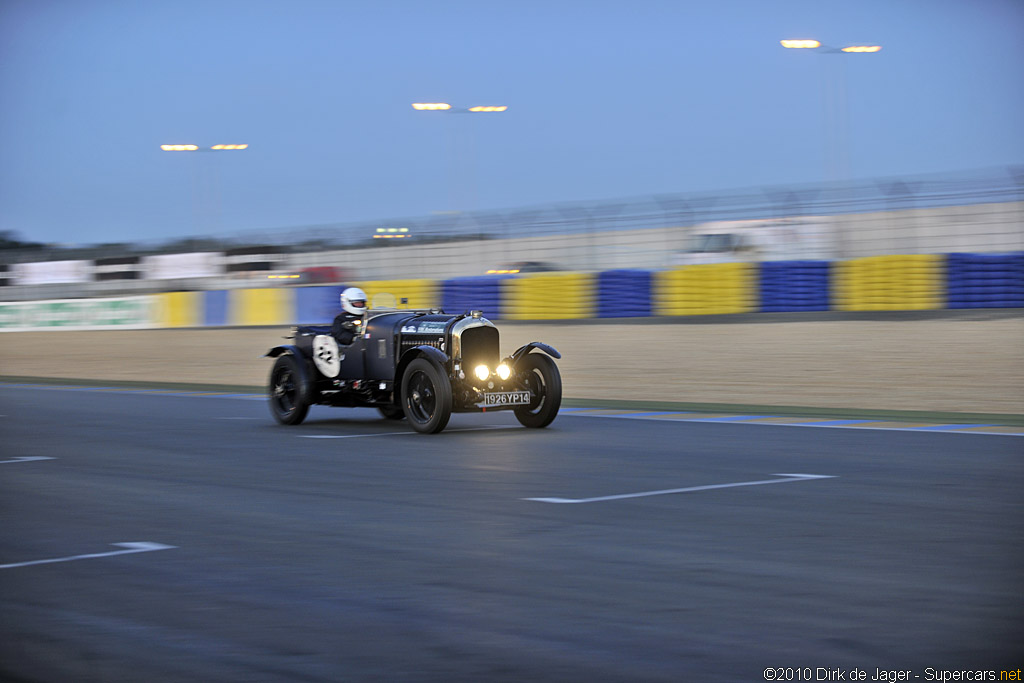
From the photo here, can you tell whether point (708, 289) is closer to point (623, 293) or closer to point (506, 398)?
point (623, 293)

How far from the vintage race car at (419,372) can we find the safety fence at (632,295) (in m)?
4.62

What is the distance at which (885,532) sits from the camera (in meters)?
6.89

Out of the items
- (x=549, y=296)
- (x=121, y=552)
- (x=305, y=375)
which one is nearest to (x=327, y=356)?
(x=305, y=375)

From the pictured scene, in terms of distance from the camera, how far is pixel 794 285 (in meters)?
25.6

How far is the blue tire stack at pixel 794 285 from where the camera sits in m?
25.2

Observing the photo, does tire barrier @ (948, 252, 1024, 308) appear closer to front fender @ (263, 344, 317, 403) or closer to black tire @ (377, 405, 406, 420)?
black tire @ (377, 405, 406, 420)

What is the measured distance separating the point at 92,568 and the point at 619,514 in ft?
9.72

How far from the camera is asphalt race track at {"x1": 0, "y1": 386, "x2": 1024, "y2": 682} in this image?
4.68 m

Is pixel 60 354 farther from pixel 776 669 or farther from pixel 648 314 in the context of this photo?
pixel 776 669

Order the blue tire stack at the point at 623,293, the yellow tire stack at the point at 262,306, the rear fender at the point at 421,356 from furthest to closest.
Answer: the yellow tire stack at the point at 262,306, the blue tire stack at the point at 623,293, the rear fender at the point at 421,356

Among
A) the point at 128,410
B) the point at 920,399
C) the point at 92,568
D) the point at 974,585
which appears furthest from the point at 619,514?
the point at 128,410

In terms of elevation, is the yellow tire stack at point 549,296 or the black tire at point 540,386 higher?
the yellow tire stack at point 549,296

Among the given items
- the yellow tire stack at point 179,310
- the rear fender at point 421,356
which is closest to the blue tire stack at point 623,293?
the yellow tire stack at point 179,310

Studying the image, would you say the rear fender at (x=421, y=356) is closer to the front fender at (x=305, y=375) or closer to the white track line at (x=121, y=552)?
the front fender at (x=305, y=375)
